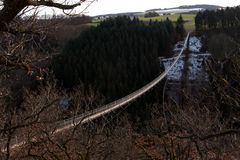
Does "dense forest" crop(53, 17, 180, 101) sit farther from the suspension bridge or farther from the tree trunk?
the tree trunk

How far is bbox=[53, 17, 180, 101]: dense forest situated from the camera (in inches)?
2844

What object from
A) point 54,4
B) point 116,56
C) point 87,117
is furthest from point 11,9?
point 116,56

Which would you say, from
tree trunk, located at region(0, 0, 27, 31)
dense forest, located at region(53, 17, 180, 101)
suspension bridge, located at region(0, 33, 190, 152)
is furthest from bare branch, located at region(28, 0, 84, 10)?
dense forest, located at region(53, 17, 180, 101)

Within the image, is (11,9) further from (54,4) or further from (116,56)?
(116,56)

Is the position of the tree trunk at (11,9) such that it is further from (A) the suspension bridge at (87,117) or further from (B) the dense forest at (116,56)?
(B) the dense forest at (116,56)

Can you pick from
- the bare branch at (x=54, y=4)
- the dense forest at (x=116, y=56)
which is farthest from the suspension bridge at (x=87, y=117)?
the dense forest at (x=116, y=56)

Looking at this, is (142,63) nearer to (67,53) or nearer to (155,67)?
(155,67)

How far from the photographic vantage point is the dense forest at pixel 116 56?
237 ft

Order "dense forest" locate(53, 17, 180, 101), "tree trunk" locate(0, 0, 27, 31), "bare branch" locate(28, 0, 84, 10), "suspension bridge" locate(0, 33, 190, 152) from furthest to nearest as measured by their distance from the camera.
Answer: "dense forest" locate(53, 17, 180, 101)
"suspension bridge" locate(0, 33, 190, 152)
"bare branch" locate(28, 0, 84, 10)
"tree trunk" locate(0, 0, 27, 31)

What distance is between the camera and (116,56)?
3401 inches

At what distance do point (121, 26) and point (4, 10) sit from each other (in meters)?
99.4

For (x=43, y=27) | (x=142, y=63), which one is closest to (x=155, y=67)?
(x=142, y=63)

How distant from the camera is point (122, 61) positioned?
3223 inches

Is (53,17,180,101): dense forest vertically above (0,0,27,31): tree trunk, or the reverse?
(0,0,27,31): tree trunk
